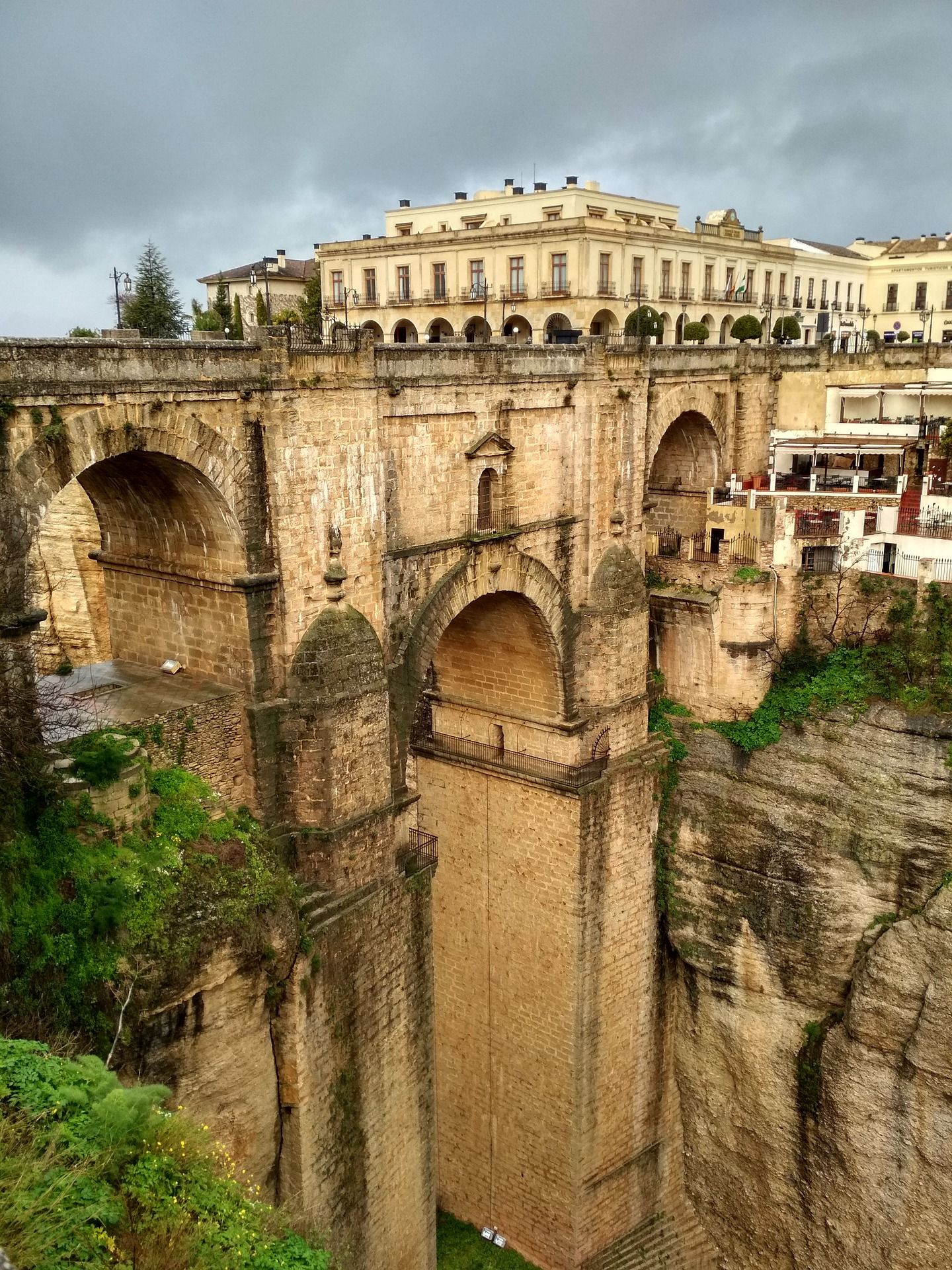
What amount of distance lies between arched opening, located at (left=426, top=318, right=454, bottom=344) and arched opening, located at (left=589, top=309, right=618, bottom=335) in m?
5.27

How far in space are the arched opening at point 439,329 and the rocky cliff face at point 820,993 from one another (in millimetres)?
22669

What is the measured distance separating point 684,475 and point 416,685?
38.7 feet

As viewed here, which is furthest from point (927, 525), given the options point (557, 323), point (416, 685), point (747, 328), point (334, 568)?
point (557, 323)

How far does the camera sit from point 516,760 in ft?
65.5

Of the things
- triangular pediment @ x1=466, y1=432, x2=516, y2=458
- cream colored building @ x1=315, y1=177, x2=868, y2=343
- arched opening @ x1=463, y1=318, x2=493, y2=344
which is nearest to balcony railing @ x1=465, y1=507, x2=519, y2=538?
triangular pediment @ x1=466, y1=432, x2=516, y2=458

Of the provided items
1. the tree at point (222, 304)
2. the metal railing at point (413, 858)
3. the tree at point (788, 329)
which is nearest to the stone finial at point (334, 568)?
the metal railing at point (413, 858)

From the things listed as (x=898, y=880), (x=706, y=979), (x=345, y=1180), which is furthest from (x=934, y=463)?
(x=345, y=1180)

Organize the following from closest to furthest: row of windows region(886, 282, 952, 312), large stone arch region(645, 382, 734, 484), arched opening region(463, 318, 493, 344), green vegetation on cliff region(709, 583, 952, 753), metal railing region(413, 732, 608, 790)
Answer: metal railing region(413, 732, 608, 790) → green vegetation on cliff region(709, 583, 952, 753) → large stone arch region(645, 382, 734, 484) → arched opening region(463, 318, 493, 344) → row of windows region(886, 282, 952, 312)

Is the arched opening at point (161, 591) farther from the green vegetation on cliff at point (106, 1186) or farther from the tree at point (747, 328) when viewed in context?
the tree at point (747, 328)

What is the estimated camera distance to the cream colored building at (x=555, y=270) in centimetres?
3600

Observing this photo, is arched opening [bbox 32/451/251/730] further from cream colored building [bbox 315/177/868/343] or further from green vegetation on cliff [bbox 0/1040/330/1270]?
cream colored building [bbox 315/177/868/343]

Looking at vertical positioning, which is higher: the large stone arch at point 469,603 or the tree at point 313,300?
the tree at point 313,300

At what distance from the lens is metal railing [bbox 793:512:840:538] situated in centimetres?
2200

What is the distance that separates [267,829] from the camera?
557 inches
